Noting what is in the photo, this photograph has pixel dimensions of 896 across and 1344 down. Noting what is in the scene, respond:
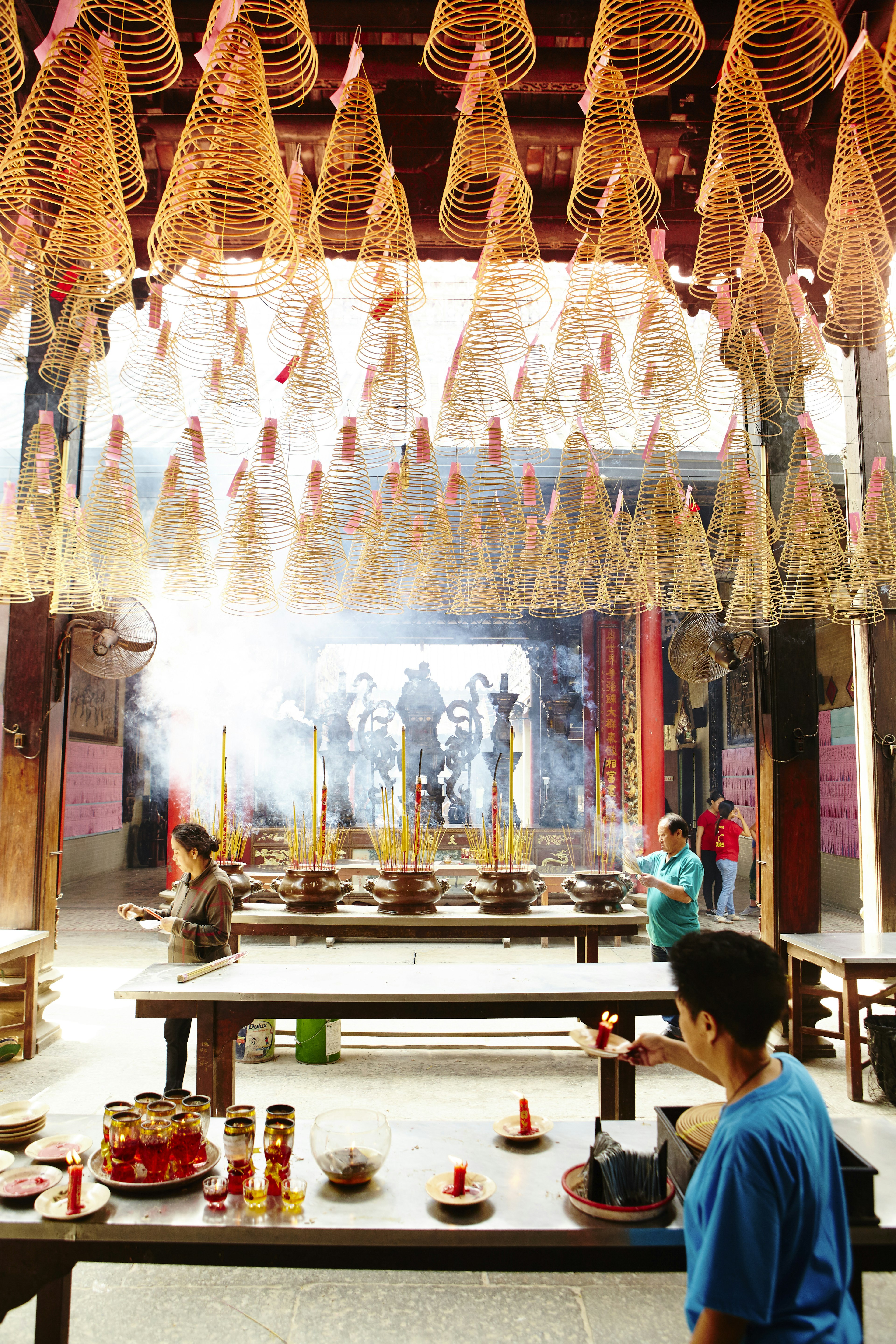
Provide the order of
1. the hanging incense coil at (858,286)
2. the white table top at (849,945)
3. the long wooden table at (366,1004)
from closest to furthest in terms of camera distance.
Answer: the hanging incense coil at (858,286) < the long wooden table at (366,1004) < the white table top at (849,945)

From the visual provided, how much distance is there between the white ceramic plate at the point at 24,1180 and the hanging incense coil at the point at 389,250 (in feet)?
8.03

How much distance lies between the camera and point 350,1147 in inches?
77.0

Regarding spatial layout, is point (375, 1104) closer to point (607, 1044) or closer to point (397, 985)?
point (397, 985)

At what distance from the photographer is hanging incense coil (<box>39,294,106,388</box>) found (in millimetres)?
3434

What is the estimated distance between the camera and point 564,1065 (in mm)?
4934

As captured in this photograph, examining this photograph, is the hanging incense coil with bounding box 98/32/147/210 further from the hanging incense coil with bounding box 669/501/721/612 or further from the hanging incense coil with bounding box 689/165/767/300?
the hanging incense coil with bounding box 669/501/721/612

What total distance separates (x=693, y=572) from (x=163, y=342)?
267 centimetres

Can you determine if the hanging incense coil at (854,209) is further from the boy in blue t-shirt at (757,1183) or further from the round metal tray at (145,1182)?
the round metal tray at (145,1182)

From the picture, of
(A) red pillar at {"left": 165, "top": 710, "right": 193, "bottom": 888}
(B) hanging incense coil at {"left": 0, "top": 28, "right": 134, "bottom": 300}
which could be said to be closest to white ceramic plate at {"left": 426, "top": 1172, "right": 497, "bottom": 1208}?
(B) hanging incense coil at {"left": 0, "top": 28, "right": 134, "bottom": 300}

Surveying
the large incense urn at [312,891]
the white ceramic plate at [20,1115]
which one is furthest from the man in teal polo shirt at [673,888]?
the white ceramic plate at [20,1115]

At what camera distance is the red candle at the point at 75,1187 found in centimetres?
179

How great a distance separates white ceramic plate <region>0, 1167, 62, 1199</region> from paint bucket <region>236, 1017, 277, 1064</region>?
295cm

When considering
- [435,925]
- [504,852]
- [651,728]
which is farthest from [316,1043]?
[651,728]

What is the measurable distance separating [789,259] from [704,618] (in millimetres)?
2044
